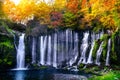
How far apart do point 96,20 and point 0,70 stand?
35.8 ft

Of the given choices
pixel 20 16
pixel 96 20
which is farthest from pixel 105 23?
pixel 20 16

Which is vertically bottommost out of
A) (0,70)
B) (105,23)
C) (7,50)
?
(0,70)

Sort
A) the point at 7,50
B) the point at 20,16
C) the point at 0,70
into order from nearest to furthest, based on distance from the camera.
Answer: the point at 0,70 < the point at 7,50 < the point at 20,16

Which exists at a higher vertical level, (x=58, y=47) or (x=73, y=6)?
(x=73, y=6)

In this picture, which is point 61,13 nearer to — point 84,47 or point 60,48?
point 60,48

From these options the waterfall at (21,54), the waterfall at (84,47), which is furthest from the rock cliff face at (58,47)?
the waterfall at (21,54)

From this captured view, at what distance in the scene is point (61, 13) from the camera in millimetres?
33344

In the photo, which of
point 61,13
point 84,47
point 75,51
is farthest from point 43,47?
point 61,13

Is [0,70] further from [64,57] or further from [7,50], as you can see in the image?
[64,57]

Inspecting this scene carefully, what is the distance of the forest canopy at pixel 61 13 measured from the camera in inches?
1115

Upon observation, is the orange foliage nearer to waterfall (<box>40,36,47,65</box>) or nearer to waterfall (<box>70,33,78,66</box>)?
waterfall (<box>70,33,78,66</box>)

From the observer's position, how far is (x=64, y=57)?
30391 mm

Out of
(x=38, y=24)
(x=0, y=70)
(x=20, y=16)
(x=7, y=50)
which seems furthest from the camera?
(x=20, y=16)

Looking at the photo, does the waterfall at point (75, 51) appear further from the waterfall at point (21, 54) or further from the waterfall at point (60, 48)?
the waterfall at point (21, 54)
